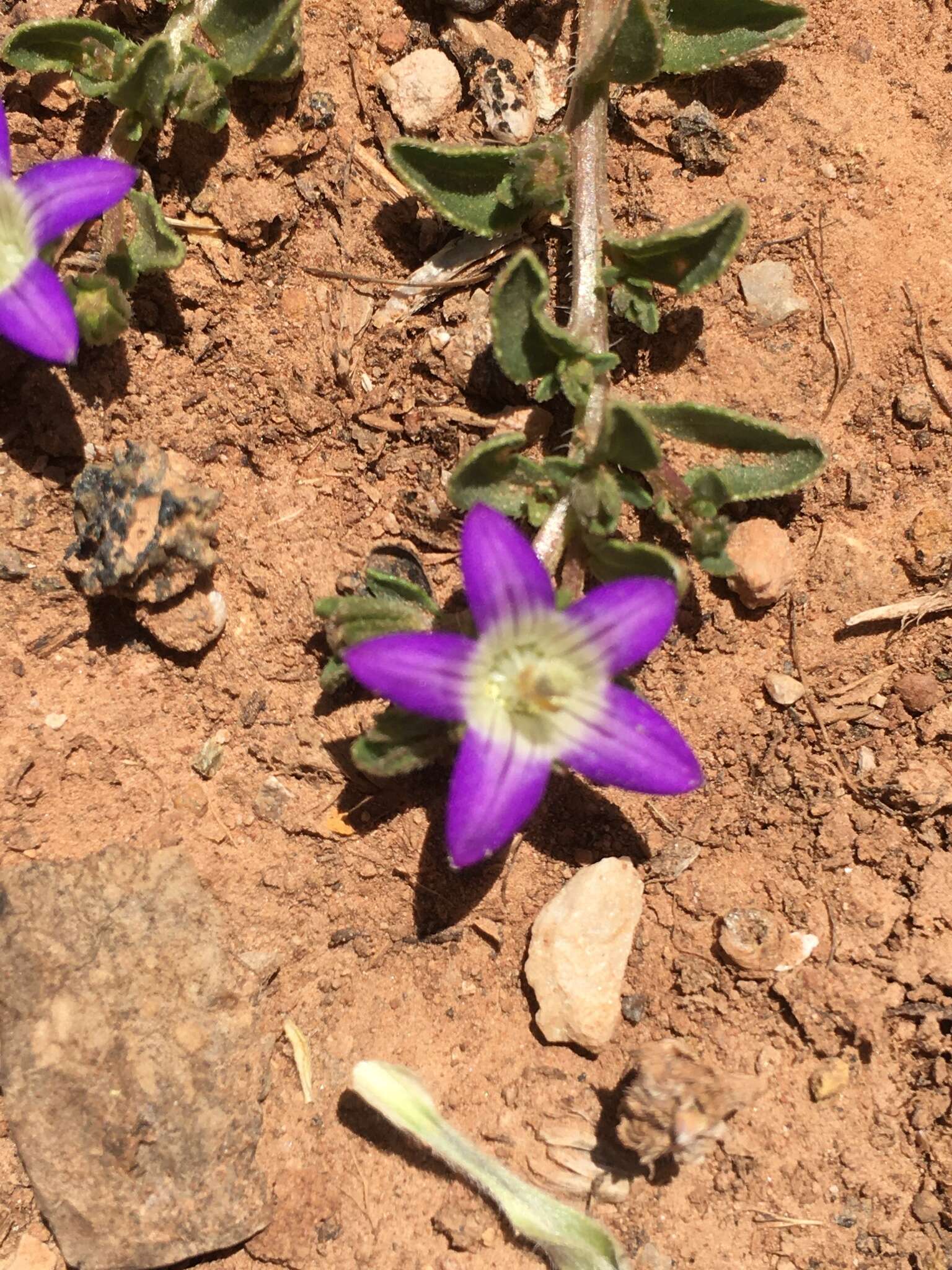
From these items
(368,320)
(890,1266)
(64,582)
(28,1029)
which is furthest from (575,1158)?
(368,320)

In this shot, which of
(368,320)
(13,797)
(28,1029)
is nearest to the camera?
(28,1029)

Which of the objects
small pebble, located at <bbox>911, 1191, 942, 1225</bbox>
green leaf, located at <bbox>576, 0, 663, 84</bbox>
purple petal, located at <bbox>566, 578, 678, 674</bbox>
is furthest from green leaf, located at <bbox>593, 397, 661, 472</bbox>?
small pebble, located at <bbox>911, 1191, 942, 1225</bbox>

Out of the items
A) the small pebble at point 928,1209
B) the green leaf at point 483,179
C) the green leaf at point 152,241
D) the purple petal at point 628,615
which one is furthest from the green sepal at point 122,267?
the small pebble at point 928,1209

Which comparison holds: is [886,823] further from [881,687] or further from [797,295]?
[797,295]

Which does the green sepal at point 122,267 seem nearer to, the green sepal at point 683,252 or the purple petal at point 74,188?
the purple petal at point 74,188

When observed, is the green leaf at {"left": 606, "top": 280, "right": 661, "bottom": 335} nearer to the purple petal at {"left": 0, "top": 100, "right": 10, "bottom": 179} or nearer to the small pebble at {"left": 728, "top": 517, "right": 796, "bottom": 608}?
the small pebble at {"left": 728, "top": 517, "right": 796, "bottom": 608}
